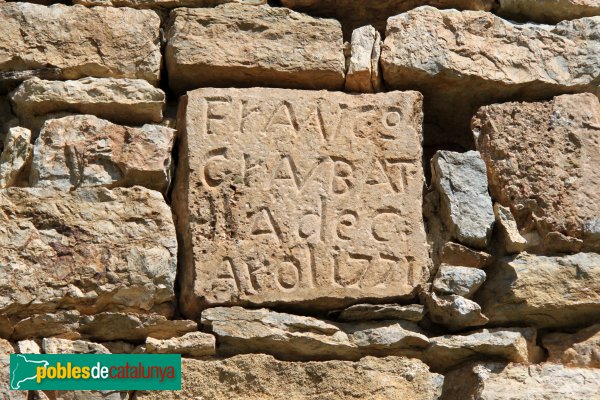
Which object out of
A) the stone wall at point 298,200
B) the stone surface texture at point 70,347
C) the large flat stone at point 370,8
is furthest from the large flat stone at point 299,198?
the large flat stone at point 370,8

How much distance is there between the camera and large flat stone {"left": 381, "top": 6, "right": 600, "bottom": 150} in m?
4.54

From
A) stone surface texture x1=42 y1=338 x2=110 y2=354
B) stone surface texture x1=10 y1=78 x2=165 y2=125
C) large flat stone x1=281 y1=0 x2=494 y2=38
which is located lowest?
stone surface texture x1=42 y1=338 x2=110 y2=354

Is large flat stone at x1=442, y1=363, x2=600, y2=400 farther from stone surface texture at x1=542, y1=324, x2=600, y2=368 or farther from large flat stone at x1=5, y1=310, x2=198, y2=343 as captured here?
large flat stone at x1=5, y1=310, x2=198, y2=343

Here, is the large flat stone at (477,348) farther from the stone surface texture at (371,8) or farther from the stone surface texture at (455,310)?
the stone surface texture at (371,8)

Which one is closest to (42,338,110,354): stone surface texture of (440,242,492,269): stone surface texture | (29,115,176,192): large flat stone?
(29,115,176,192): large flat stone

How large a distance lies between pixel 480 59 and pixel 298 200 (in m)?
0.93

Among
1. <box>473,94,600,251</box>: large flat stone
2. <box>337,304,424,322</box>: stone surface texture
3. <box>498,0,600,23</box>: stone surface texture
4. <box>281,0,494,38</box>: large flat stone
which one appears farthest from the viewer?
<box>498,0,600,23</box>: stone surface texture

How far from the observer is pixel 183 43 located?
4434mm

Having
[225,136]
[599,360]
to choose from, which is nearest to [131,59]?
[225,136]

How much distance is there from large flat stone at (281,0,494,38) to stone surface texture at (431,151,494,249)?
0.66m

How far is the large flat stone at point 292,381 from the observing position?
4.05 metres

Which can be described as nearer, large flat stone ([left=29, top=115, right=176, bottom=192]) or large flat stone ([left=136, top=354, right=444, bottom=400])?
large flat stone ([left=136, top=354, right=444, bottom=400])

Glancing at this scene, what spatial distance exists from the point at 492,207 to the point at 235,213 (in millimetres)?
928

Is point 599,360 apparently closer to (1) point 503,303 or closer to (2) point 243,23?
(1) point 503,303
